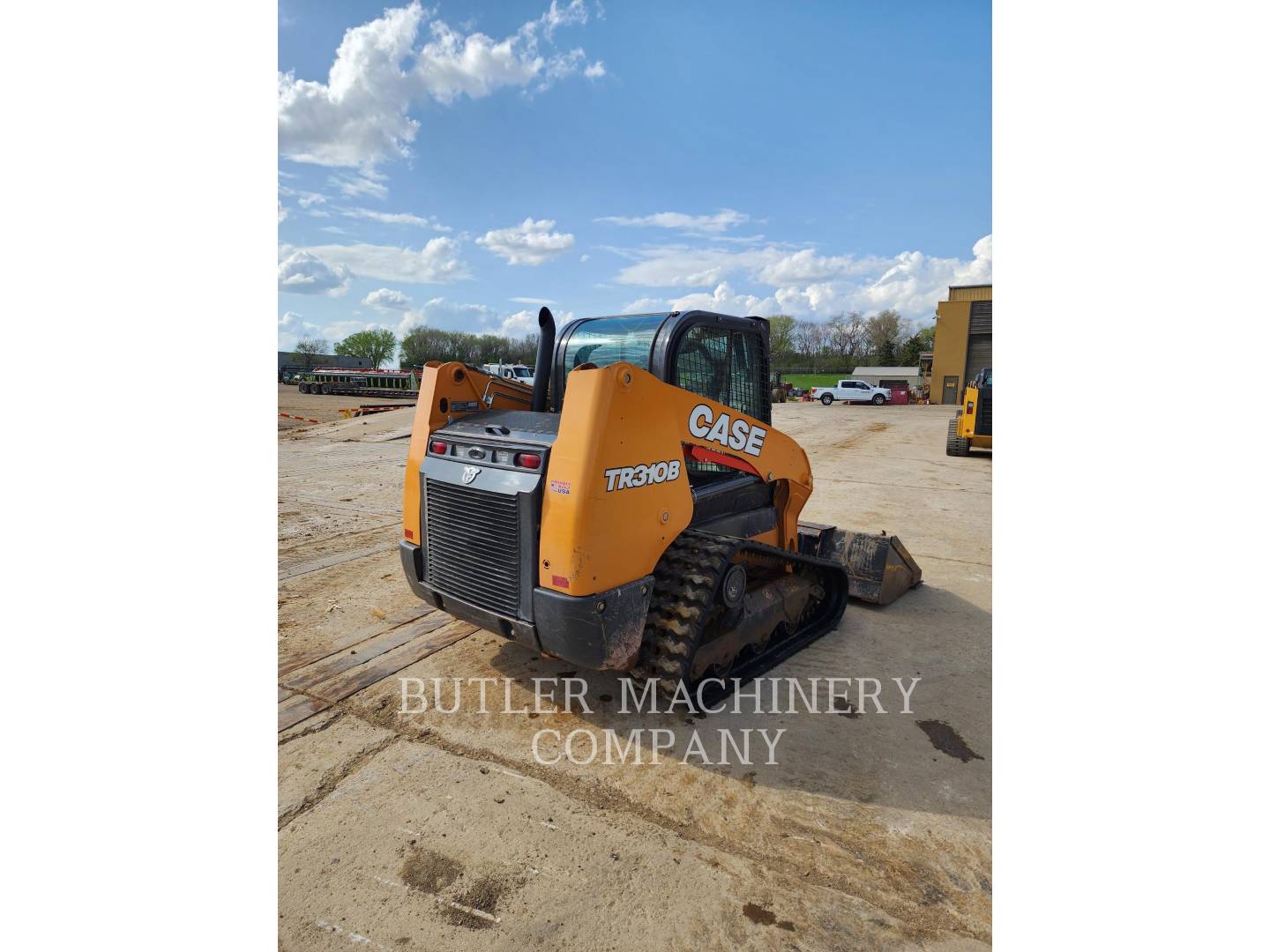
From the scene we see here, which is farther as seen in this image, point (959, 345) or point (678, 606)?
point (959, 345)

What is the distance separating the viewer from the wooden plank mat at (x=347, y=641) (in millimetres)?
4395

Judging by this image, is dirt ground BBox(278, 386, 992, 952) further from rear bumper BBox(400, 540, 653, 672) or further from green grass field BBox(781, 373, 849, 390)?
green grass field BBox(781, 373, 849, 390)

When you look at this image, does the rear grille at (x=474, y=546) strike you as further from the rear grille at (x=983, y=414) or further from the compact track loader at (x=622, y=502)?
the rear grille at (x=983, y=414)

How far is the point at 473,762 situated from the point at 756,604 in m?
1.94

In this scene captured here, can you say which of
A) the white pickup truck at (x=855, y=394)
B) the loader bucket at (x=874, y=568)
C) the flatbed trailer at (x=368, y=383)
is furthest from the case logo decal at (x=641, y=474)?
the flatbed trailer at (x=368, y=383)

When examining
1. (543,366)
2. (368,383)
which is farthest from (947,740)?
(368,383)

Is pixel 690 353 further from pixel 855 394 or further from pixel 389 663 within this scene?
pixel 855 394

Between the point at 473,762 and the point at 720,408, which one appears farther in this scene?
the point at 720,408

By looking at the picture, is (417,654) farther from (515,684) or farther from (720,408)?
(720,408)

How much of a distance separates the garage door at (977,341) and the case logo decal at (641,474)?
3770 centimetres

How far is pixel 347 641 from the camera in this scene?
15.6ft

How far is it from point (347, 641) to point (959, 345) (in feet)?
128

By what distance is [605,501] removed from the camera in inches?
135

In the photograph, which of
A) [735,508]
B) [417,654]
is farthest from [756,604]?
[417,654]
